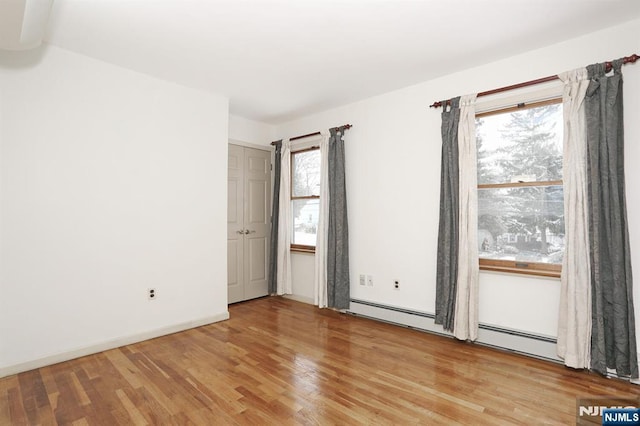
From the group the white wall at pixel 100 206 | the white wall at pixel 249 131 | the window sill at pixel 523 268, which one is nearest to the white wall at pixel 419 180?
the window sill at pixel 523 268

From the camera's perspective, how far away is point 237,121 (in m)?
4.92

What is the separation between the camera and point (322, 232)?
4.50 m

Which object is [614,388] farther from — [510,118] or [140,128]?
[140,128]

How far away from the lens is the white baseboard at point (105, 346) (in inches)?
105

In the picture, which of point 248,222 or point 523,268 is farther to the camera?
point 248,222

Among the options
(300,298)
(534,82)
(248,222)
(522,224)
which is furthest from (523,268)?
(248,222)

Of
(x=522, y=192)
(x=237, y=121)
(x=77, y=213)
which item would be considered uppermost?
(x=237, y=121)

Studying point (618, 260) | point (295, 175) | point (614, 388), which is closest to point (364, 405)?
point (614, 388)

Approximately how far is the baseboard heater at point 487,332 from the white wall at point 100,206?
6.20ft

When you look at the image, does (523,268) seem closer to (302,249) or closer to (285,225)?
(302,249)

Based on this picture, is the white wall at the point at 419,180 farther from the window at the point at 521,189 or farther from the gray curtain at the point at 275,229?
→ the gray curtain at the point at 275,229

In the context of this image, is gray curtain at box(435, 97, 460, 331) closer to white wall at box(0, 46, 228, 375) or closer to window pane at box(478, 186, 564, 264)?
window pane at box(478, 186, 564, 264)

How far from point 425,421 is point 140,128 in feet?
11.8

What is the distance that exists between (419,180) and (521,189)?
3.26ft
